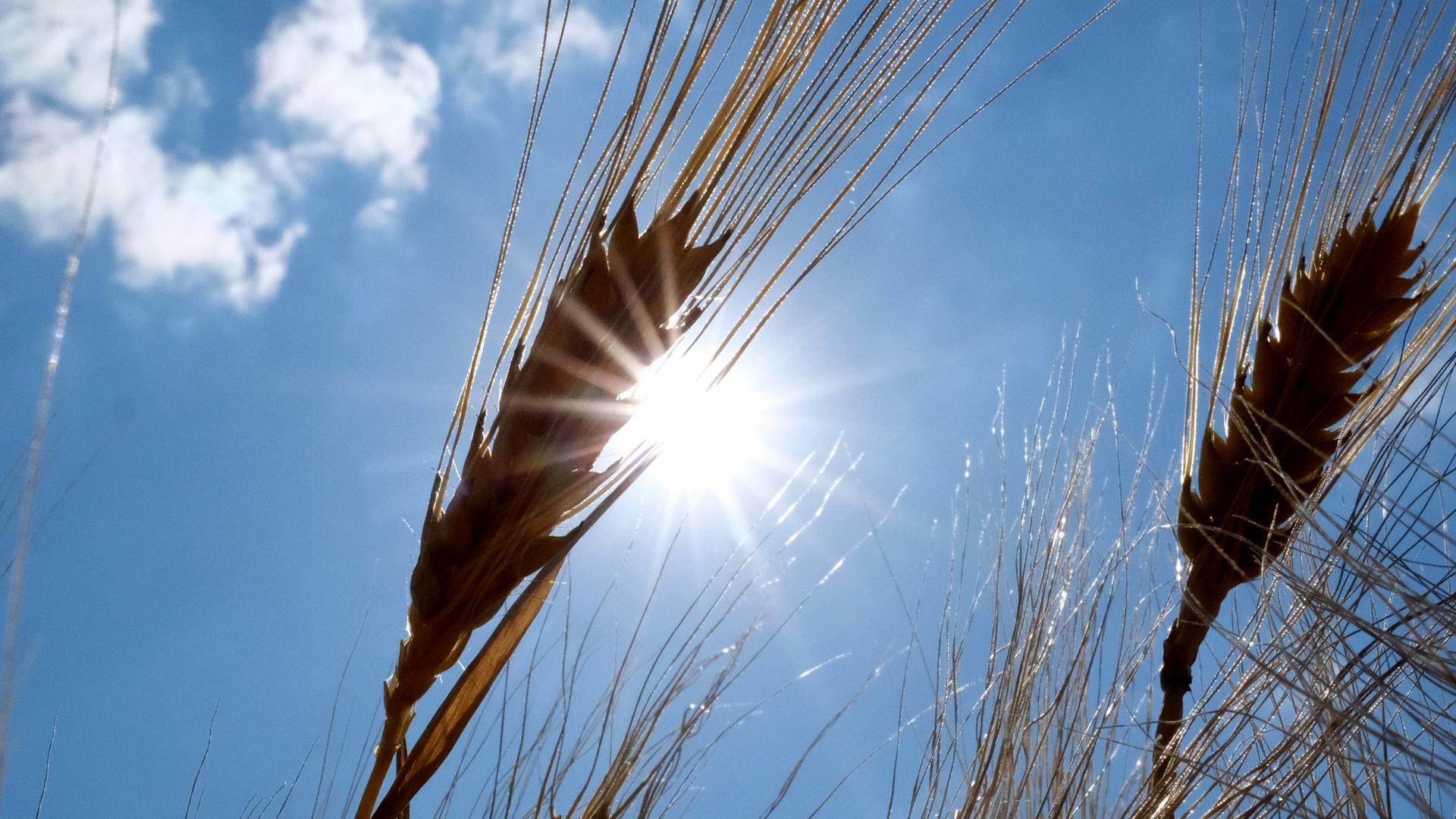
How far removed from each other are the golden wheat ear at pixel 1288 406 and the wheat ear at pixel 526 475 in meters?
0.57

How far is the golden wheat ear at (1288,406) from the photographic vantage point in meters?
0.94

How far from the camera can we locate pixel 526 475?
644mm

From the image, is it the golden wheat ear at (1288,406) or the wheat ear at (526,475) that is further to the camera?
the golden wheat ear at (1288,406)

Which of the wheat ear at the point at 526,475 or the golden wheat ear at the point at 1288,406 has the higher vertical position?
the golden wheat ear at the point at 1288,406

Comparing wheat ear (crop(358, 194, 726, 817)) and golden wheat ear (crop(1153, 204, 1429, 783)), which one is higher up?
golden wheat ear (crop(1153, 204, 1429, 783))

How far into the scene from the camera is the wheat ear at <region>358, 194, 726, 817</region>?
639 millimetres

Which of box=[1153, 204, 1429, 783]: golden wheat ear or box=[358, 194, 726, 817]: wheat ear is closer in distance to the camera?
box=[358, 194, 726, 817]: wheat ear

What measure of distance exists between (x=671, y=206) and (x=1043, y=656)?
550 millimetres

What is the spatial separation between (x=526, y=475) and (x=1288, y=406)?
70 centimetres

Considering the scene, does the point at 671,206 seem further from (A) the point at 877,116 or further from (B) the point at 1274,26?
(B) the point at 1274,26

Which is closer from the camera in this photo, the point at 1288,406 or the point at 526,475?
the point at 526,475

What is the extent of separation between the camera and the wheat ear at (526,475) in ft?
2.10

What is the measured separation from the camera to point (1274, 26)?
1.13 metres

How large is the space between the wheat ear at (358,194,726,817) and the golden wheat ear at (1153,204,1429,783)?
57 cm
